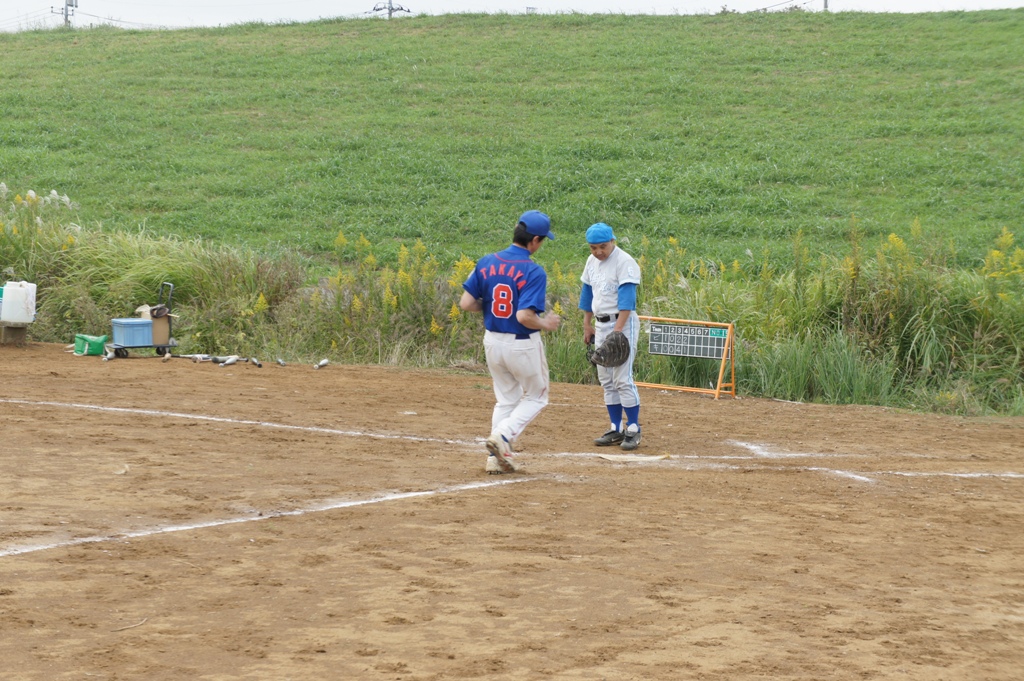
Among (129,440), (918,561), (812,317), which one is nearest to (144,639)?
(918,561)

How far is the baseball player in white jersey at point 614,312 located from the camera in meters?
9.88

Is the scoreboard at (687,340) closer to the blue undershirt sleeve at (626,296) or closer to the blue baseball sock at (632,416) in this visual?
the blue baseball sock at (632,416)

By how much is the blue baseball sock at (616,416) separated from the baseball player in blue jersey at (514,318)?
5.61 ft

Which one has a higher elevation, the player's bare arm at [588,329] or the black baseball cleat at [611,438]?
the player's bare arm at [588,329]

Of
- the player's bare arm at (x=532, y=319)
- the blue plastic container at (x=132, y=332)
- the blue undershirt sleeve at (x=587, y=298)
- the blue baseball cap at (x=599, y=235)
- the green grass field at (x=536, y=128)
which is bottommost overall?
the blue plastic container at (x=132, y=332)

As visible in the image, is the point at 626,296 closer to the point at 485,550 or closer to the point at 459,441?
the point at 459,441

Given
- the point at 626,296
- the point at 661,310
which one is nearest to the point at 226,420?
the point at 626,296

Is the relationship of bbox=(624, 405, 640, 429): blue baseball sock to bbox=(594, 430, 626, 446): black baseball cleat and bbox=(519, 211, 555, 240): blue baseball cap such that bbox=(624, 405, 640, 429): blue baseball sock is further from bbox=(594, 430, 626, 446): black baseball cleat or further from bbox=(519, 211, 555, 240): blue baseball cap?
bbox=(519, 211, 555, 240): blue baseball cap

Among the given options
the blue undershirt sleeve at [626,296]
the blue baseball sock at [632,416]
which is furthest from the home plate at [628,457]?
the blue undershirt sleeve at [626,296]

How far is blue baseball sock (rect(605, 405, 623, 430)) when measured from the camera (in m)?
10.3

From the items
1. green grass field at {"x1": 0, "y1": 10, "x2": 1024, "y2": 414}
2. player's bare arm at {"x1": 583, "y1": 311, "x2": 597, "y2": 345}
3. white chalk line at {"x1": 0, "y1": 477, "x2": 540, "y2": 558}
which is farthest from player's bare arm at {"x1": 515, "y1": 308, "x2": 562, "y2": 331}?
green grass field at {"x1": 0, "y1": 10, "x2": 1024, "y2": 414}

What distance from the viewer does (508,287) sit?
8.37 metres

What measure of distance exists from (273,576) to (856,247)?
1060cm

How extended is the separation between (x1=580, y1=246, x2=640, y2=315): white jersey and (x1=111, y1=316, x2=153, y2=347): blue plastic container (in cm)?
713
